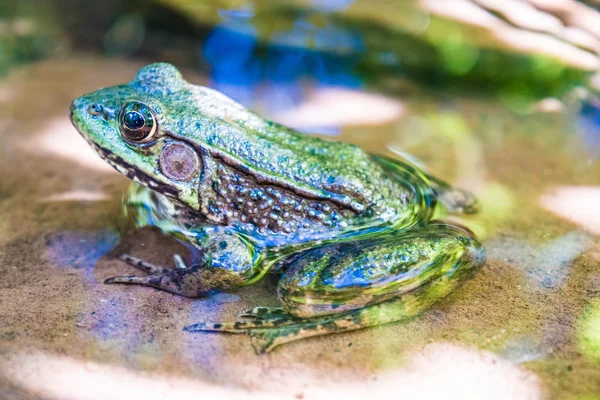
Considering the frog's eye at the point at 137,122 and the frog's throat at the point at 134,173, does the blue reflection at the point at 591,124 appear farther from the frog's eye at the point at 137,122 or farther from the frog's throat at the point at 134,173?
the frog's eye at the point at 137,122

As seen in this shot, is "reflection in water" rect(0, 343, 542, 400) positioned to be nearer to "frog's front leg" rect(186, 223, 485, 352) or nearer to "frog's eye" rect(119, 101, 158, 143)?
"frog's front leg" rect(186, 223, 485, 352)

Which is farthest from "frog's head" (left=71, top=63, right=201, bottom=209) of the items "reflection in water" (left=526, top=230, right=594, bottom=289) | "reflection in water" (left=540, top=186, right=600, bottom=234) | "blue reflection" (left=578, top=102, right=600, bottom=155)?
"blue reflection" (left=578, top=102, right=600, bottom=155)

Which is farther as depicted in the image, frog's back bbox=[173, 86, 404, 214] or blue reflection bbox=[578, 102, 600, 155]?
blue reflection bbox=[578, 102, 600, 155]

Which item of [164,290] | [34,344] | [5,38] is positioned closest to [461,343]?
[164,290]

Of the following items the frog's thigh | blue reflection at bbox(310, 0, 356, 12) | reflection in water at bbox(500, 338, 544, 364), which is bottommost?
reflection in water at bbox(500, 338, 544, 364)

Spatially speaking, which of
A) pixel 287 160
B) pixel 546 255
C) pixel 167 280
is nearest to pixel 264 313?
pixel 167 280

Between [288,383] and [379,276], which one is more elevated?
[379,276]

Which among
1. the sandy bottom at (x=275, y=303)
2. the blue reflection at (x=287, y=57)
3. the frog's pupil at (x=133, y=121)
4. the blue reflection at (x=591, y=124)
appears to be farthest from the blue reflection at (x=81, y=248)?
the blue reflection at (x=591, y=124)

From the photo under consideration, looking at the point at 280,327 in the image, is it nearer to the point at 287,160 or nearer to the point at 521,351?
the point at 287,160
